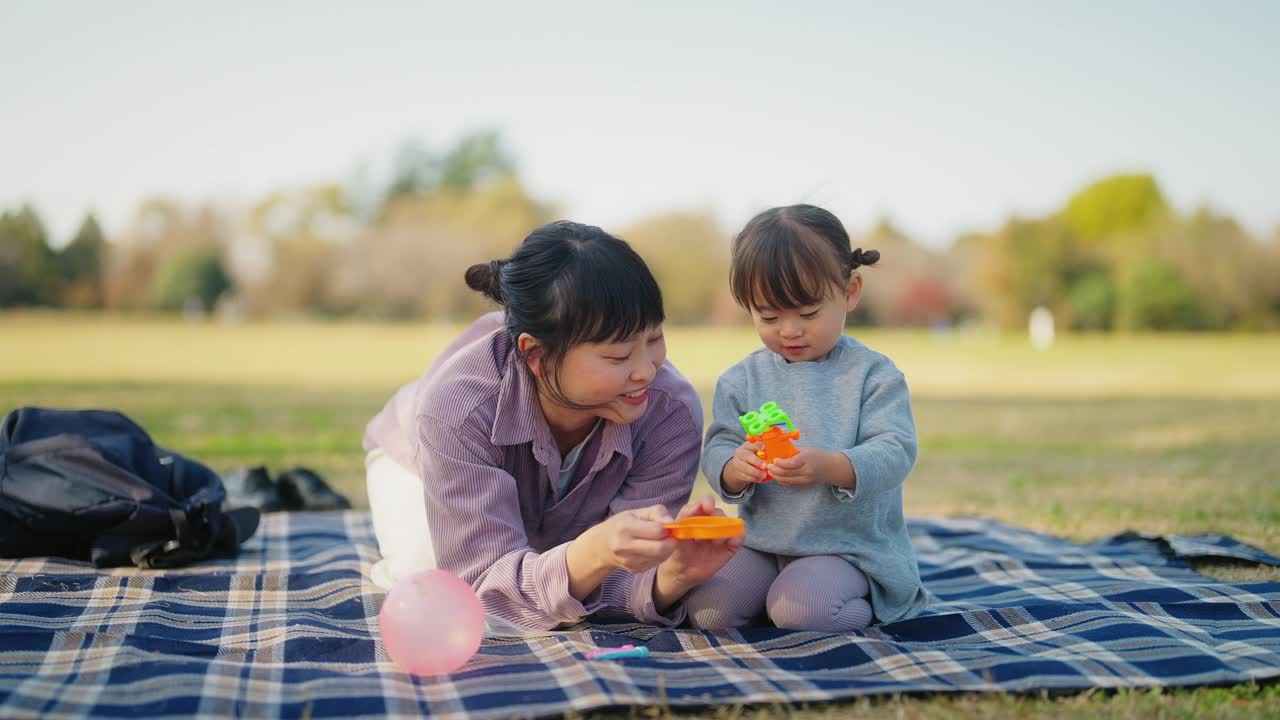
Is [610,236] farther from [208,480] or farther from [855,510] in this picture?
[208,480]

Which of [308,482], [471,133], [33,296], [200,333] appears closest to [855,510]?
[308,482]

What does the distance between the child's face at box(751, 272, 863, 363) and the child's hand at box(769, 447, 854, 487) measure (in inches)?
16.4

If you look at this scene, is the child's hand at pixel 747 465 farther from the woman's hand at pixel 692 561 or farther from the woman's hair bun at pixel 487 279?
the woman's hair bun at pixel 487 279

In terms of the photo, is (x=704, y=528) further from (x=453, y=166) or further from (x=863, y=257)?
(x=453, y=166)

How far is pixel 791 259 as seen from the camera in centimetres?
314

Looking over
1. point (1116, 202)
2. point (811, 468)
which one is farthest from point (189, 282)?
point (1116, 202)

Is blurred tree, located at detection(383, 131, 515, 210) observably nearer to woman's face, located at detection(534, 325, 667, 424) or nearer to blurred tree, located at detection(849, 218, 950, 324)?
blurred tree, located at detection(849, 218, 950, 324)

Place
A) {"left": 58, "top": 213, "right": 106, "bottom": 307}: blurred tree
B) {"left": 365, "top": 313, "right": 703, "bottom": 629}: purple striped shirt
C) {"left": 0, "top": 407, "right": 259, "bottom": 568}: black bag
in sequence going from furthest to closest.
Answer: {"left": 58, "top": 213, "right": 106, "bottom": 307}: blurred tree → {"left": 0, "top": 407, "right": 259, "bottom": 568}: black bag → {"left": 365, "top": 313, "right": 703, "bottom": 629}: purple striped shirt

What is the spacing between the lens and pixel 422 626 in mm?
2648

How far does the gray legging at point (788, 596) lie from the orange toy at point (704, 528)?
1.96 feet

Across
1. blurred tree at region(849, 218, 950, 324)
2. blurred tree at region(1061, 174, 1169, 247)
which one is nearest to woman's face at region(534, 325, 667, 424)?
blurred tree at region(849, 218, 950, 324)

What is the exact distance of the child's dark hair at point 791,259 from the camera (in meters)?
3.15

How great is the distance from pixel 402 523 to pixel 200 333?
1345 inches

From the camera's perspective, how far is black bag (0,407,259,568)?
394cm
